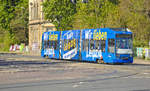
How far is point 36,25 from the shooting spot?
77.7 m

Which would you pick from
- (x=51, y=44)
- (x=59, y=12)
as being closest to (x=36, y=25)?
(x=59, y=12)

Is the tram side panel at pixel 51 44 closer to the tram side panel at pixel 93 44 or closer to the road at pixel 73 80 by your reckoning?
the tram side panel at pixel 93 44

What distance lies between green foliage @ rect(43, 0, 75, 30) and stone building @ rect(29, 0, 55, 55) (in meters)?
12.1

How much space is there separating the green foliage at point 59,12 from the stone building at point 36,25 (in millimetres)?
12144

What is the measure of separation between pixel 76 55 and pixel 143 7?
1595 centimetres

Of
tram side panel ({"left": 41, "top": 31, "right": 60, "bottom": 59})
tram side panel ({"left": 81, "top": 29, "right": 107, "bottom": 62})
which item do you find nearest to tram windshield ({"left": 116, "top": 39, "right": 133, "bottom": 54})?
tram side panel ({"left": 81, "top": 29, "right": 107, "bottom": 62})

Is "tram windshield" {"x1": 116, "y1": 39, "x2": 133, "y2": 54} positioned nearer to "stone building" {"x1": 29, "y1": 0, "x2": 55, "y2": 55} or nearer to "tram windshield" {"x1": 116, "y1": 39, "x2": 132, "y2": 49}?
"tram windshield" {"x1": 116, "y1": 39, "x2": 132, "y2": 49}

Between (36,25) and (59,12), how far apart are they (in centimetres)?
1946

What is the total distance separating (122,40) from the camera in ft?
99.0

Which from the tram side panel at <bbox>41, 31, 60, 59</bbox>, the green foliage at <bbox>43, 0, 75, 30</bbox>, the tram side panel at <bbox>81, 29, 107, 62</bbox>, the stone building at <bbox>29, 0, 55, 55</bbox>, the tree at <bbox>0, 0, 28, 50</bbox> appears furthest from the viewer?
the tree at <bbox>0, 0, 28, 50</bbox>

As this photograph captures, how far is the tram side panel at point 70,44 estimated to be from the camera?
3522cm

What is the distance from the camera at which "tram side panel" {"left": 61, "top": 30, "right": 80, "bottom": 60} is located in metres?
35.2

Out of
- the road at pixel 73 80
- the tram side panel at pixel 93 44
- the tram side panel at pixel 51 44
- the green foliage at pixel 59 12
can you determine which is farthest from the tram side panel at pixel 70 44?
the green foliage at pixel 59 12

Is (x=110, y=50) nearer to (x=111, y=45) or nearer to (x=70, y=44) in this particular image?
(x=111, y=45)
